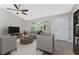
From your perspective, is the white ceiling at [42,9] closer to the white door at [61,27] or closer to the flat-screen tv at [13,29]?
the white door at [61,27]

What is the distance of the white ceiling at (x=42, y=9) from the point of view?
5.16 feet

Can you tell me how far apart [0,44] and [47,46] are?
1.25 m

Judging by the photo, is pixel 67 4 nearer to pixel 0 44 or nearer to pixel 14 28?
pixel 14 28

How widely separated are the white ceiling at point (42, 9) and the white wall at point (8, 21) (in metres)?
0.12

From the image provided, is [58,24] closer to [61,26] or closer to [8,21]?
[61,26]

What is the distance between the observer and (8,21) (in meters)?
1.63

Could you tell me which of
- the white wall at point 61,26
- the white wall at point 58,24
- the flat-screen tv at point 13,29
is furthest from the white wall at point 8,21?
the white wall at point 61,26

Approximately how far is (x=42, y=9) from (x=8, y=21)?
85 cm

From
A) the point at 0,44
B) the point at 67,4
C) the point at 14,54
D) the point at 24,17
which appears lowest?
the point at 14,54
